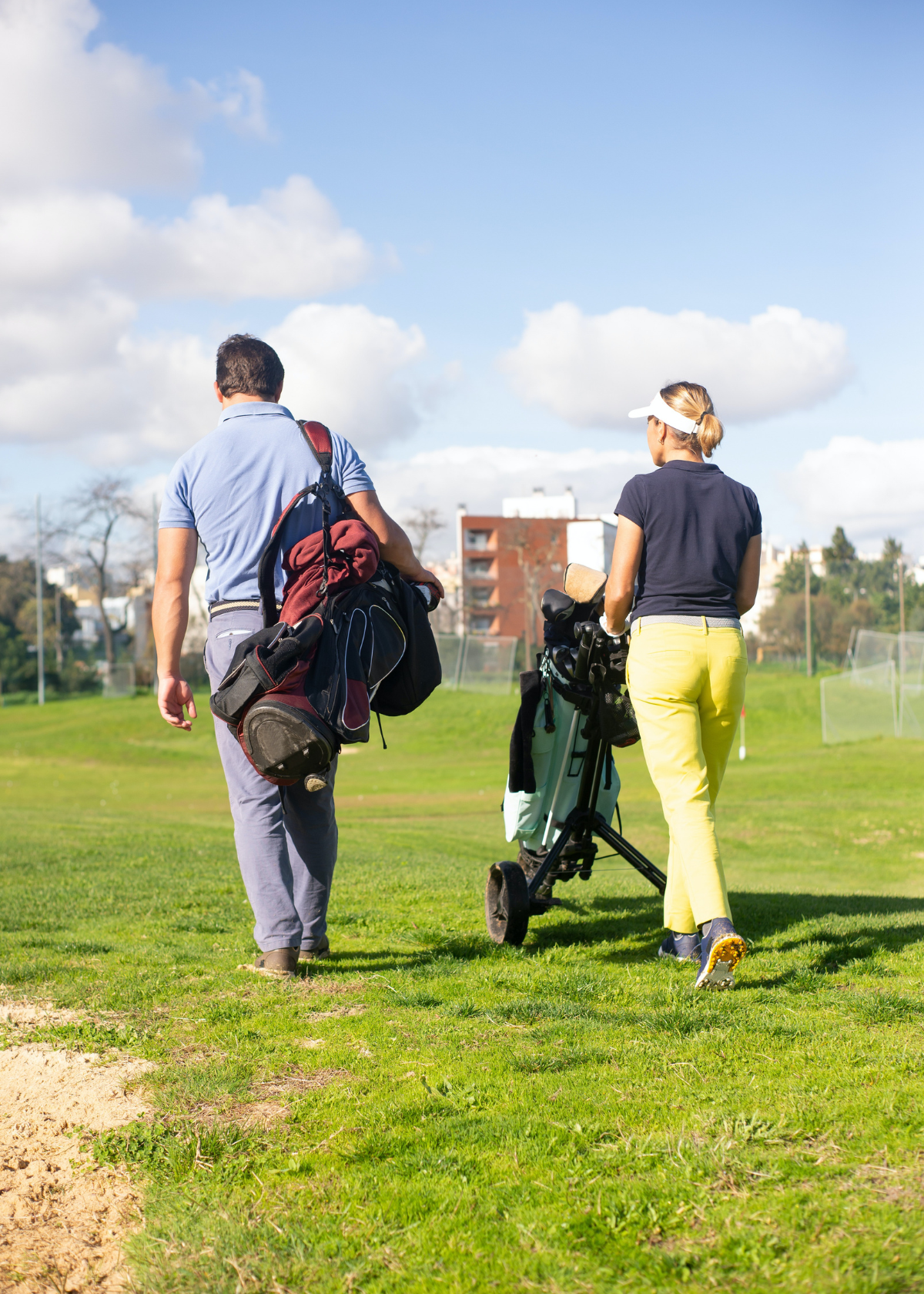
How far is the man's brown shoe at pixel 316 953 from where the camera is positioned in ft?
15.1

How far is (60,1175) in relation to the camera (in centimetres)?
258

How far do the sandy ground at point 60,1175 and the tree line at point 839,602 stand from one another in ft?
241

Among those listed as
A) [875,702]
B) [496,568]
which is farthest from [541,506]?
[875,702]

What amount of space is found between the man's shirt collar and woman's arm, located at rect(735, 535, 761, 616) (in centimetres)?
184

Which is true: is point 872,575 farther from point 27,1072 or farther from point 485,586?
point 27,1072

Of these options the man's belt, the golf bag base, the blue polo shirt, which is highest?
the blue polo shirt

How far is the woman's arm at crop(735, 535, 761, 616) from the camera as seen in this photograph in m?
4.38

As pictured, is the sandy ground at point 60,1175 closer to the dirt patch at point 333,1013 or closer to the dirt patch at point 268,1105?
the dirt patch at point 268,1105

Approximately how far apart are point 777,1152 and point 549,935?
2.81m

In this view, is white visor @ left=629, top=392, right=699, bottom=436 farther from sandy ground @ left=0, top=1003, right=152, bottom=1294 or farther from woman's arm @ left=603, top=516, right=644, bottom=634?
sandy ground @ left=0, top=1003, right=152, bottom=1294

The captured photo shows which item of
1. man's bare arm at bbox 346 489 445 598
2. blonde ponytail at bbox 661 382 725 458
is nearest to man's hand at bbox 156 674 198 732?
man's bare arm at bbox 346 489 445 598

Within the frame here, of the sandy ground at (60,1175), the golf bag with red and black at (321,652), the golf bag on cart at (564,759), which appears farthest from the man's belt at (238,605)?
the sandy ground at (60,1175)

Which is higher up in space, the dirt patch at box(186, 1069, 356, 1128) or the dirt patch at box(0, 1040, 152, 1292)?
the dirt patch at box(186, 1069, 356, 1128)

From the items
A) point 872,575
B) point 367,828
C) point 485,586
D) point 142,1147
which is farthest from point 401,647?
point 872,575
